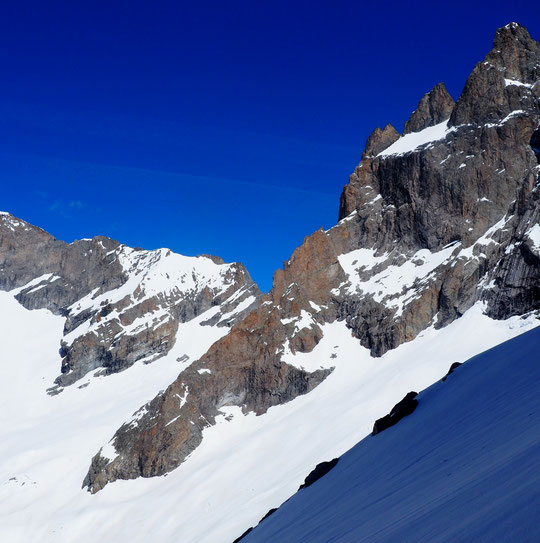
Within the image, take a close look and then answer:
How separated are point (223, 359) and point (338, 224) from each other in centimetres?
3338

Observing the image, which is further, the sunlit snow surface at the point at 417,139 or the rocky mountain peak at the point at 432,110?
the rocky mountain peak at the point at 432,110

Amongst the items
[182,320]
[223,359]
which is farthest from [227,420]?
[182,320]

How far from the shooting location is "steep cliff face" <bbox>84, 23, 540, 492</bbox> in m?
75.1

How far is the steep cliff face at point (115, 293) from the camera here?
4919 inches

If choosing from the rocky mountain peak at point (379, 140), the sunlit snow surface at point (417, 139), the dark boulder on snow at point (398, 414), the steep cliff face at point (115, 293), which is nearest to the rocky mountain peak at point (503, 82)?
the sunlit snow surface at point (417, 139)

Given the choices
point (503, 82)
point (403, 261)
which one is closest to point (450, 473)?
point (403, 261)

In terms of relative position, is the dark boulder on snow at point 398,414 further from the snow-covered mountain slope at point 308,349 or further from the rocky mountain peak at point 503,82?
the rocky mountain peak at point 503,82

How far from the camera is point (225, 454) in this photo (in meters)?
69.6

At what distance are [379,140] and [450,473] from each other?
360ft

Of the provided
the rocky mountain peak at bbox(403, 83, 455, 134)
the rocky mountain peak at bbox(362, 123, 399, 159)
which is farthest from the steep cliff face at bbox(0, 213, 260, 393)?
the rocky mountain peak at bbox(403, 83, 455, 134)

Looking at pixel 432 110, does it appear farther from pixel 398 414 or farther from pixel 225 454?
pixel 398 414

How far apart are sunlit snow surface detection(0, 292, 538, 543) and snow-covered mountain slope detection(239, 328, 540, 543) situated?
3394 cm

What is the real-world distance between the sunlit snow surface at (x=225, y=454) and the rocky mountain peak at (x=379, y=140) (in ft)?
132

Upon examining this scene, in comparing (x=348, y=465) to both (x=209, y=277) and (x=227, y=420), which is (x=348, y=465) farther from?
(x=209, y=277)
